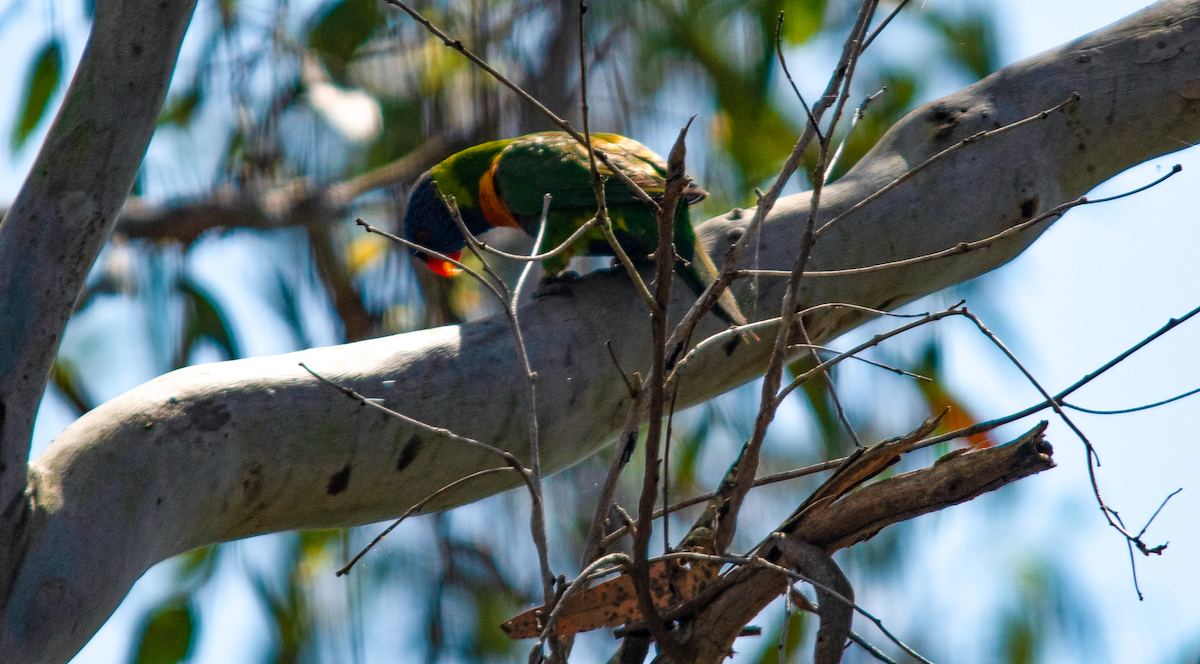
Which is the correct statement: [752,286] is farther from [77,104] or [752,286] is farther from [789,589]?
[77,104]

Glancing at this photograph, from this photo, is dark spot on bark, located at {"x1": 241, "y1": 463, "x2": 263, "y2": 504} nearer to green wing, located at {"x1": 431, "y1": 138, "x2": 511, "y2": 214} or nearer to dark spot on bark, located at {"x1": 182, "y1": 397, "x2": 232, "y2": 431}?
A: dark spot on bark, located at {"x1": 182, "y1": 397, "x2": 232, "y2": 431}

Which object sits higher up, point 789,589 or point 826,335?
point 826,335

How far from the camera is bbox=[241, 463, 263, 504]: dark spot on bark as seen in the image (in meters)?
1.25

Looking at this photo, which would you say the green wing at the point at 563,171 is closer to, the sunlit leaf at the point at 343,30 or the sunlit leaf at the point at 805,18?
the sunlit leaf at the point at 805,18

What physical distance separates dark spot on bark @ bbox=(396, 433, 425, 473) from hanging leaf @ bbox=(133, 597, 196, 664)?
2932mm

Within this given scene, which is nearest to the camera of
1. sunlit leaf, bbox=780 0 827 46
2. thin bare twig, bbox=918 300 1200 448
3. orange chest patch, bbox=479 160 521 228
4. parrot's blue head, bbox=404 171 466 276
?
thin bare twig, bbox=918 300 1200 448

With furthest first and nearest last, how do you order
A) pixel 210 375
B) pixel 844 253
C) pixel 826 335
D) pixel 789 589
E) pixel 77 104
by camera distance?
pixel 826 335 < pixel 844 253 < pixel 210 375 < pixel 77 104 < pixel 789 589

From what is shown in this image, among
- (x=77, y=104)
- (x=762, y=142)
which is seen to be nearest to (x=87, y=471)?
(x=77, y=104)

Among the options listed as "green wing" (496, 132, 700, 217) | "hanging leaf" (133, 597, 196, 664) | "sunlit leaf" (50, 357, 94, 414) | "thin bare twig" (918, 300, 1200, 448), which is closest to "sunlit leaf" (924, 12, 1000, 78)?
"green wing" (496, 132, 700, 217)

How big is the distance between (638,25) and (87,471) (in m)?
2.64

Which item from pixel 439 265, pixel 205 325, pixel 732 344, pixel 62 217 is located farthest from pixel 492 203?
pixel 205 325

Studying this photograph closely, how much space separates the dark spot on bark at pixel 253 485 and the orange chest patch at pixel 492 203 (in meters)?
1.09

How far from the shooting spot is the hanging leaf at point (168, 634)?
3.68m

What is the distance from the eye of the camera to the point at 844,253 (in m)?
1.56
